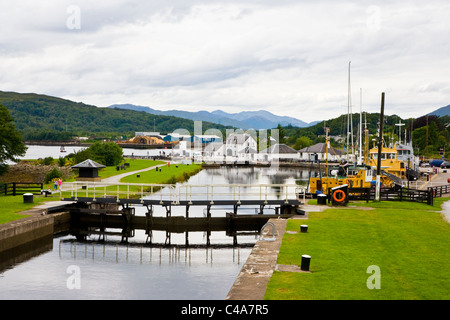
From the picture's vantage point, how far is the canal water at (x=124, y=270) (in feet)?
66.4

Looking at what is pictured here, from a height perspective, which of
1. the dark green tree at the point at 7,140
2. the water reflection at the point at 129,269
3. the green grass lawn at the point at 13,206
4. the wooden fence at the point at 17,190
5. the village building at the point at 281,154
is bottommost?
the water reflection at the point at 129,269

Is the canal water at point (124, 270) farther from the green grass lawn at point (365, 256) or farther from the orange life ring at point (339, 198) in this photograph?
the orange life ring at point (339, 198)

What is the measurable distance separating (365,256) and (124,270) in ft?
40.9

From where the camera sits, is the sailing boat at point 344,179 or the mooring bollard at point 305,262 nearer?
the mooring bollard at point 305,262

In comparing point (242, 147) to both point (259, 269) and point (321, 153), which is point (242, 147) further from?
point (259, 269)

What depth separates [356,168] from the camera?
163 feet

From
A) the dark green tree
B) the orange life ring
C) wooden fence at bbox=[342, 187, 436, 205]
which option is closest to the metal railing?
the orange life ring

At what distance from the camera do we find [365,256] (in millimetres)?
19766

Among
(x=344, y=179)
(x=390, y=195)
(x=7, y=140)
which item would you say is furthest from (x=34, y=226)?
(x=7, y=140)

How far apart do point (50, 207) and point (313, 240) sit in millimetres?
19960

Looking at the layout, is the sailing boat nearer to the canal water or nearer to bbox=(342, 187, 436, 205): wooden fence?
bbox=(342, 187, 436, 205): wooden fence

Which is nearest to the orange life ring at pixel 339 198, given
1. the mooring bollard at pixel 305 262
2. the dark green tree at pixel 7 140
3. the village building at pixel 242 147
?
the mooring bollard at pixel 305 262

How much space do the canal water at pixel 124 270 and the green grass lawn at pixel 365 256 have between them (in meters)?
4.48
